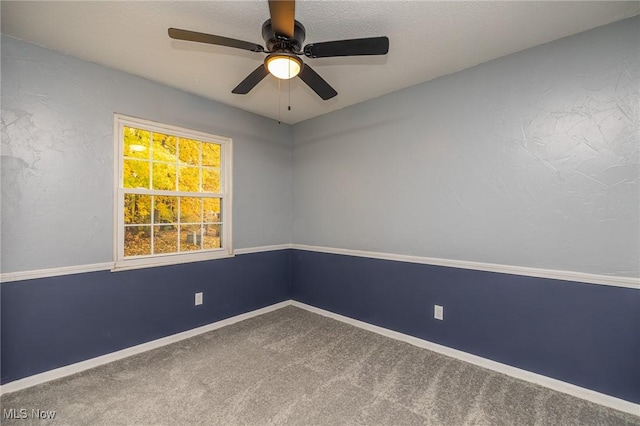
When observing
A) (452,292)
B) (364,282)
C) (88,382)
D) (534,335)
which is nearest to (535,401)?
(534,335)

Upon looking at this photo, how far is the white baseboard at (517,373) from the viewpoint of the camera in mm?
1895

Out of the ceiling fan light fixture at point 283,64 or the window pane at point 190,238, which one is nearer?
the ceiling fan light fixture at point 283,64

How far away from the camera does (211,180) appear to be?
3.30 metres

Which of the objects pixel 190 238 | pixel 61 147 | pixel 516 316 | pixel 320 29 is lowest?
pixel 516 316

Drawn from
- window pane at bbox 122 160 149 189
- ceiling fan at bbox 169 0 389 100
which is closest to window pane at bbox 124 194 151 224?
window pane at bbox 122 160 149 189

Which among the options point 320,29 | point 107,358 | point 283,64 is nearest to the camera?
point 283,64

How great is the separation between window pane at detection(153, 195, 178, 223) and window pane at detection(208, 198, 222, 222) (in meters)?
0.33

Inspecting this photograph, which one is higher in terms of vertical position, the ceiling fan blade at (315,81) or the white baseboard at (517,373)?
the ceiling fan blade at (315,81)

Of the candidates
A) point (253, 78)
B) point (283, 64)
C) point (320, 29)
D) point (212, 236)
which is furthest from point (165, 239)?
point (320, 29)

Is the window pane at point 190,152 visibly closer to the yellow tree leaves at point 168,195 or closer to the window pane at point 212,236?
the yellow tree leaves at point 168,195

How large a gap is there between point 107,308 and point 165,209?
101 centimetres

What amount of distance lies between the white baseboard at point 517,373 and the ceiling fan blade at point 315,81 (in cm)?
243

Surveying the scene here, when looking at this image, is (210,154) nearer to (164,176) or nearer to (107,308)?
(164,176)

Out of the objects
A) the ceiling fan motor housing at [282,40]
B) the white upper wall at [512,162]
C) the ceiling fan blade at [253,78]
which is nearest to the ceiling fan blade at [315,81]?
the ceiling fan motor housing at [282,40]
